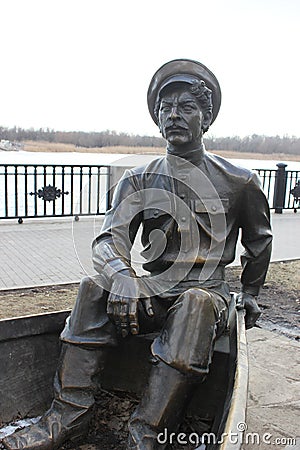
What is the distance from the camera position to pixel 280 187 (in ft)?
40.9

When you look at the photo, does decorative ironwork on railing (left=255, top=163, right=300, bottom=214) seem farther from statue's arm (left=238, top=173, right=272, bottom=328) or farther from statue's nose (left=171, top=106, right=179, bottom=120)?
statue's nose (left=171, top=106, right=179, bottom=120)

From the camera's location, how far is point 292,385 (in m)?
3.28

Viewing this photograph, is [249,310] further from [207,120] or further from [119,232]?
[207,120]

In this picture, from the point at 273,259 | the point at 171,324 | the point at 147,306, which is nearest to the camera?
the point at 171,324

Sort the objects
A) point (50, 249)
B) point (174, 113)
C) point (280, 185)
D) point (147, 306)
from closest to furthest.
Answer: point (147, 306) → point (174, 113) → point (50, 249) → point (280, 185)

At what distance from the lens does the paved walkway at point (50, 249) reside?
5.66 meters

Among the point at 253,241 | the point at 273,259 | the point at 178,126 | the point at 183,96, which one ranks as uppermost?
the point at 183,96

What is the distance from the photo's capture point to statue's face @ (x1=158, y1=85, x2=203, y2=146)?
8.02ft

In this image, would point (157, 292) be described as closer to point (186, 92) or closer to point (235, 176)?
point (235, 176)

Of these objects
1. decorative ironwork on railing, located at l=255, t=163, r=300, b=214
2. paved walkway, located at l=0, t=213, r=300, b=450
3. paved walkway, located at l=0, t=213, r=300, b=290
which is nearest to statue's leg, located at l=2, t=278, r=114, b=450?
paved walkway, located at l=0, t=213, r=300, b=450

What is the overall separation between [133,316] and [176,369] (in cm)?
28

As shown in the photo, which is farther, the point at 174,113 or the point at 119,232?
the point at 119,232

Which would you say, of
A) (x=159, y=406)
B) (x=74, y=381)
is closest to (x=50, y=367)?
(x=74, y=381)

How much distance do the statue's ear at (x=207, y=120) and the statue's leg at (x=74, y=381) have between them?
3.20 ft
